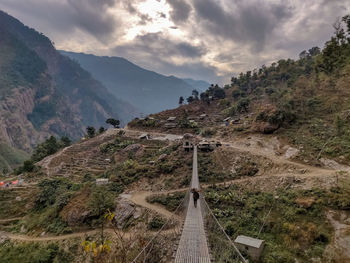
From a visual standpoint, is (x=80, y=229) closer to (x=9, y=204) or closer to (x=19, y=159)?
(x=9, y=204)

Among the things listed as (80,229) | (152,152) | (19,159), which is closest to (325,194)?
(80,229)

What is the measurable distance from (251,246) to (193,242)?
2424 mm

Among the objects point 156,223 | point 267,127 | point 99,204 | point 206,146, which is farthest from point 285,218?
point 206,146

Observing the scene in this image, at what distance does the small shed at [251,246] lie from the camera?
7895 millimetres

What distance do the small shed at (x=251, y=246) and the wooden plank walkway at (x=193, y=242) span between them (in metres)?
1.57

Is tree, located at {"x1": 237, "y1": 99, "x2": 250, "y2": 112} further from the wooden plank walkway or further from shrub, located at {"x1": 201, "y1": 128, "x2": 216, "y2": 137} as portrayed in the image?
the wooden plank walkway

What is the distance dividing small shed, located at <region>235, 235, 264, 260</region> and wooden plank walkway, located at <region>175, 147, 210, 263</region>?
157 centimetres

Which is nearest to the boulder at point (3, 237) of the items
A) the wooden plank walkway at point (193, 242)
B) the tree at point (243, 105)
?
the wooden plank walkway at point (193, 242)

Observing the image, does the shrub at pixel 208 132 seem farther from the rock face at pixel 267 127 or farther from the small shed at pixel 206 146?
the rock face at pixel 267 127

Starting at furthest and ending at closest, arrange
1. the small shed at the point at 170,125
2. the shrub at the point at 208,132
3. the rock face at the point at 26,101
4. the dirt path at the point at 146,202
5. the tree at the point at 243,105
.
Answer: the rock face at the point at 26,101 → the small shed at the point at 170,125 → the tree at the point at 243,105 → the shrub at the point at 208,132 → the dirt path at the point at 146,202

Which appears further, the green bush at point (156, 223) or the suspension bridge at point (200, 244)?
the green bush at point (156, 223)

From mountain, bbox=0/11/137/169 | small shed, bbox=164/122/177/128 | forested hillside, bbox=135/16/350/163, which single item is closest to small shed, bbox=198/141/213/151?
forested hillside, bbox=135/16/350/163

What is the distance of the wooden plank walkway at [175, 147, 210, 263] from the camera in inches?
285

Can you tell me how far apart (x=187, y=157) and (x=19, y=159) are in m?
74.4
